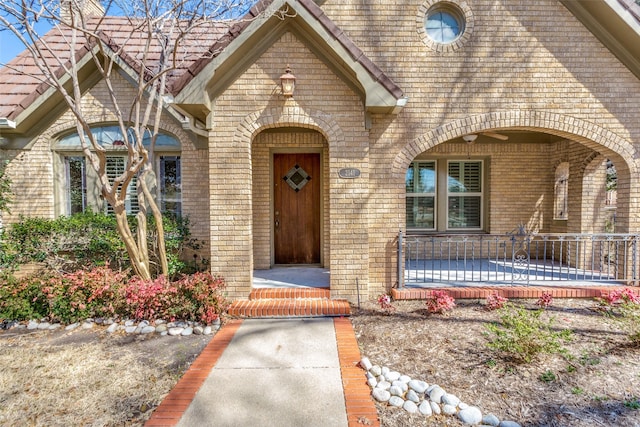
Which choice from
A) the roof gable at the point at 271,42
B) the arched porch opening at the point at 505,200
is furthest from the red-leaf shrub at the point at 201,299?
the arched porch opening at the point at 505,200

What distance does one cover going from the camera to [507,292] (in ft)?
18.5

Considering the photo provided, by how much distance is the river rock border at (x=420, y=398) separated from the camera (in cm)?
281

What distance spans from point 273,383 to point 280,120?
392 centimetres

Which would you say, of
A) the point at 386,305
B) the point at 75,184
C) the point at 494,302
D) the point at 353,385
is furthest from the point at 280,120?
the point at 75,184

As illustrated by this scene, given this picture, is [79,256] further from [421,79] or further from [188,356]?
[421,79]

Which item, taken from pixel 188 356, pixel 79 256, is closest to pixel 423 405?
pixel 188 356

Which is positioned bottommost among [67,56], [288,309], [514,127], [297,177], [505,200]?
[288,309]

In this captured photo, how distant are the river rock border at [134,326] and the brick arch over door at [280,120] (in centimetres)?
299

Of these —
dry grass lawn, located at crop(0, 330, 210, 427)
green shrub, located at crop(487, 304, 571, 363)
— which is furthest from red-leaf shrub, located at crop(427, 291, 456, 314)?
dry grass lawn, located at crop(0, 330, 210, 427)

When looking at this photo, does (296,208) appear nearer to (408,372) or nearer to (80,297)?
(80,297)

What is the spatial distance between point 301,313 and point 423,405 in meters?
2.52

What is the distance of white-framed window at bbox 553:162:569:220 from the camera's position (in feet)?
27.3

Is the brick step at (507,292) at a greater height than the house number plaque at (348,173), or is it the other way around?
the house number plaque at (348,173)

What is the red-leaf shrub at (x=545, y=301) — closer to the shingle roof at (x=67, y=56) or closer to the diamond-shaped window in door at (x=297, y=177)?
the diamond-shaped window in door at (x=297, y=177)
